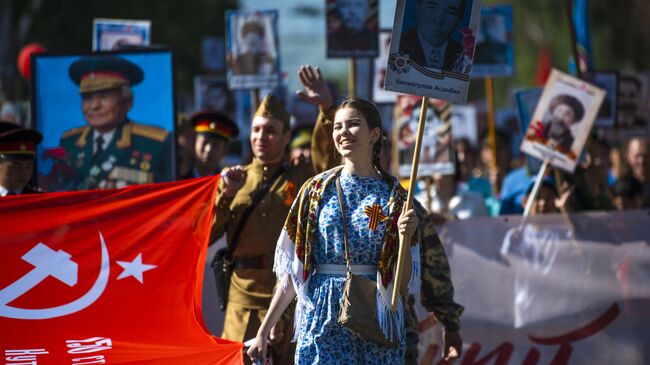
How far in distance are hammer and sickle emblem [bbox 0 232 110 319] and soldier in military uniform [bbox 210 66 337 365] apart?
2.26 feet

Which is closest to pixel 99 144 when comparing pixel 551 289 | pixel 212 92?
pixel 551 289

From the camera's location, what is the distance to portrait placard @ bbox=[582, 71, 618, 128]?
11156 millimetres

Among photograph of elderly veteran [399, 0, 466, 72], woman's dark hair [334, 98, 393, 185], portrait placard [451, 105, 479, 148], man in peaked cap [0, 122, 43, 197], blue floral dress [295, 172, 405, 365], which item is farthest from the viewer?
portrait placard [451, 105, 479, 148]

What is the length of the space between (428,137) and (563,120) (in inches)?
37.5

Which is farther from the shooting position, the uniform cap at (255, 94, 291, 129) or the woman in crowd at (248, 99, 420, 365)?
the uniform cap at (255, 94, 291, 129)

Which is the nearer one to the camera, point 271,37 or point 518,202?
point 518,202

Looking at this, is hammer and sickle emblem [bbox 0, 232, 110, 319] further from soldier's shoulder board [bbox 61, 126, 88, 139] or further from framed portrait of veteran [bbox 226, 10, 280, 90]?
framed portrait of veteran [bbox 226, 10, 280, 90]

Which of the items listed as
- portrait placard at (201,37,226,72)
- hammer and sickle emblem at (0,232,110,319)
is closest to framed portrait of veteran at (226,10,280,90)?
hammer and sickle emblem at (0,232,110,319)

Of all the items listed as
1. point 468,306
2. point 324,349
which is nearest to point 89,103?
point 468,306

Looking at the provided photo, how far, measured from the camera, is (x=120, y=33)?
10.4 meters

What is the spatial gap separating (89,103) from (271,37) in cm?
323

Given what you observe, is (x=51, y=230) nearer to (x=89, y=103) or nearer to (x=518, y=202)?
(x=89, y=103)

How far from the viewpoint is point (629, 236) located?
25.7ft

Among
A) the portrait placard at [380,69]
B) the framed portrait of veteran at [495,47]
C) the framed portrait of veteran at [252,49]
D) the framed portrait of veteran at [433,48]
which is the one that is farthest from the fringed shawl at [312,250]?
the framed portrait of veteran at [495,47]
